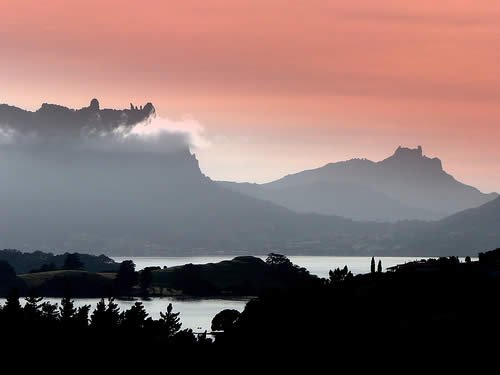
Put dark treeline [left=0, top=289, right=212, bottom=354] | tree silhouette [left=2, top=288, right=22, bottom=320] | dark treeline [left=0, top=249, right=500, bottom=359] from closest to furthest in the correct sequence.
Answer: dark treeline [left=0, top=249, right=500, bottom=359]
dark treeline [left=0, top=289, right=212, bottom=354]
tree silhouette [left=2, top=288, right=22, bottom=320]

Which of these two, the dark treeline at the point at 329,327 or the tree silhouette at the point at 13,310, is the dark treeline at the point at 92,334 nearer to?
the tree silhouette at the point at 13,310

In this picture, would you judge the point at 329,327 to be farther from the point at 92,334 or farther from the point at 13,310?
the point at 13,310

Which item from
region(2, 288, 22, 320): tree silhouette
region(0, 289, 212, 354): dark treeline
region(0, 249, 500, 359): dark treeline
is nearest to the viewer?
region(0, 249, 500, 359): dark treeline

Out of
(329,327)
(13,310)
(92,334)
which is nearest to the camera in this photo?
(92,334)

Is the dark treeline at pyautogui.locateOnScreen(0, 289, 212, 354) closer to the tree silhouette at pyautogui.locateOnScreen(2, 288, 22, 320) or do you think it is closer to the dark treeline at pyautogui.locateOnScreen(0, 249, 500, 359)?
→ the tree silhouette at pyautogui.locateOnScreen(2, 288, 22, 320)

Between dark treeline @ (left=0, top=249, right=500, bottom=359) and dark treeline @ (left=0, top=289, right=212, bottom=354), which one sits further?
dark treeline @ (left=0, top=289, right=212, bottom=354)

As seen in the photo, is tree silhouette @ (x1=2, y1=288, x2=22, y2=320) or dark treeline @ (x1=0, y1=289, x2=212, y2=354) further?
tree silhouette @ (x1=2, y1=288, x2=22, y2=320)

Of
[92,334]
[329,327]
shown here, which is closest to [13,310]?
[92,334]

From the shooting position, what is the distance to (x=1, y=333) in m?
175

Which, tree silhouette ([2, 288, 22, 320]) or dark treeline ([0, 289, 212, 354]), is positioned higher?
tree silhouette ([2, 288, 22, 320])

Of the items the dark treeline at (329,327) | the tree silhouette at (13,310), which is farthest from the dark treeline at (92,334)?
the dark treeline at (329,327)

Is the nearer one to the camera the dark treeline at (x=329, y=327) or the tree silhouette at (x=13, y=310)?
the dark treeline at (x=329, y=327)

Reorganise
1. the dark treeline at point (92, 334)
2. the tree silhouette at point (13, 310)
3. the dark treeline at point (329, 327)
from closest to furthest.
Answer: the dark treeline at point (329, 327), the dark treeline at point (92, 334), the tree silhouette at point (13, 310)

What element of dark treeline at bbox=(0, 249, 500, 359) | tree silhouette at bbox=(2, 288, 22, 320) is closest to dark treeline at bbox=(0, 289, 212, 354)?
tree silhouette at bbox=(2, 288, 22, 320)
